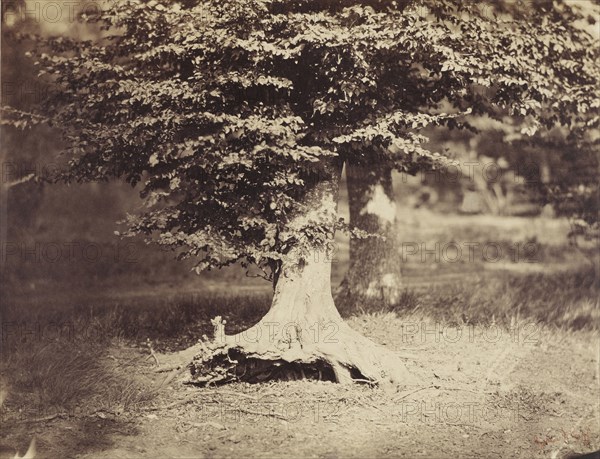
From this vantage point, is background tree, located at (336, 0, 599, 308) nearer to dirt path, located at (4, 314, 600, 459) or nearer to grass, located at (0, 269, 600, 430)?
grass, located at (0, 269, 600, 430)

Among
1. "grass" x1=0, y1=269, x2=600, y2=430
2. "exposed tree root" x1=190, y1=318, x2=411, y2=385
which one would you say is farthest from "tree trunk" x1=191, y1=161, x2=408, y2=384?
"grass" x1=0, y1=269, x2=600, y2=430

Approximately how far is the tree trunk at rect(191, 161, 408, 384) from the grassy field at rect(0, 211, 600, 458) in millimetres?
202

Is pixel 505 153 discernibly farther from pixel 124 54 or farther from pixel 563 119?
pixel 124 54

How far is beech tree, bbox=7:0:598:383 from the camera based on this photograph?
6.55m

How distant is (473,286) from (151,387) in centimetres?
620

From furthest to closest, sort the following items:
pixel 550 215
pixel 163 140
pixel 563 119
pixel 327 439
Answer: pixel 550 215 < pixel 563 119 < pixel 163 140 < pixel 327 439

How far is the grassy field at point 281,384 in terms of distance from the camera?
246 inches

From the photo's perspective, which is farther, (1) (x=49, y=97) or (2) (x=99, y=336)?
(2) (x=99, y=336)

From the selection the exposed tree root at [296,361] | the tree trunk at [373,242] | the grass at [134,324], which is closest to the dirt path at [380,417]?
the exposed tree root at [296,361]

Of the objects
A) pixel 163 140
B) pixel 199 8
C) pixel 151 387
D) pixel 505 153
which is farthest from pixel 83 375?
pixel 505 153

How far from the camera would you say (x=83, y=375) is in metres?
7.10

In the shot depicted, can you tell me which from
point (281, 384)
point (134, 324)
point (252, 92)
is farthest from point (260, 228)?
point (134, 324)

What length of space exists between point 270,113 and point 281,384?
9.77ft

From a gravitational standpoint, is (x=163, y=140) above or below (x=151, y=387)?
above
